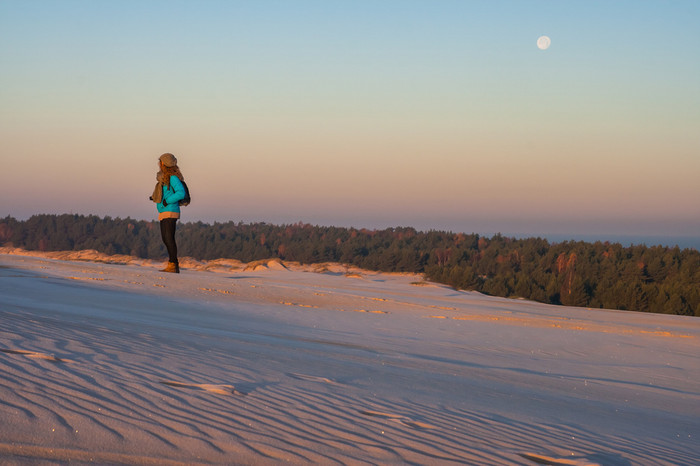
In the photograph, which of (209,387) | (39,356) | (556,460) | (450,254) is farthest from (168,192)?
(450,254)

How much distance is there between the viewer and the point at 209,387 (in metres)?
4.25

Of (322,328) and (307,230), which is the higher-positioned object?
(307,230)

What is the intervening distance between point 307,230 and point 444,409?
116 ft

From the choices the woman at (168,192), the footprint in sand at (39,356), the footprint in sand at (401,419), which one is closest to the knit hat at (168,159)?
the woman at (168,192)

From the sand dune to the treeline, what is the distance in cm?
1266

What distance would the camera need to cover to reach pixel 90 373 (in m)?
4.24

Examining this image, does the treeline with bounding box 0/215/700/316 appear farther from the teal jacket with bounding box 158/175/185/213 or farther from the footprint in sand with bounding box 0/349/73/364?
the footprint in sand with bounding box 0/349/73/364

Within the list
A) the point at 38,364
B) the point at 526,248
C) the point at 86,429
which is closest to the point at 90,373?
the point at 38,364

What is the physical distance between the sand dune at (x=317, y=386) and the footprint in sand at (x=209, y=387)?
0.8 inches

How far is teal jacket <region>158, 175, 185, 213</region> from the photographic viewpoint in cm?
1124

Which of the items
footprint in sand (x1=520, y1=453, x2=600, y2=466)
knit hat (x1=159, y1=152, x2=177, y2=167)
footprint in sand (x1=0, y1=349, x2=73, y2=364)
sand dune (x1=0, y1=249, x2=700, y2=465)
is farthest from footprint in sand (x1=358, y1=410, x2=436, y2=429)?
knit hat (x1=159, y1=152, x2=177, y2=167)

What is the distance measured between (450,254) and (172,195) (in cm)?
2086

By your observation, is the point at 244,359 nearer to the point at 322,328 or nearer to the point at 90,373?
the point at 90,373

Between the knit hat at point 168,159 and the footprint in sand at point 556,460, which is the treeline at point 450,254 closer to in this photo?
the knit hat at point 168,159
